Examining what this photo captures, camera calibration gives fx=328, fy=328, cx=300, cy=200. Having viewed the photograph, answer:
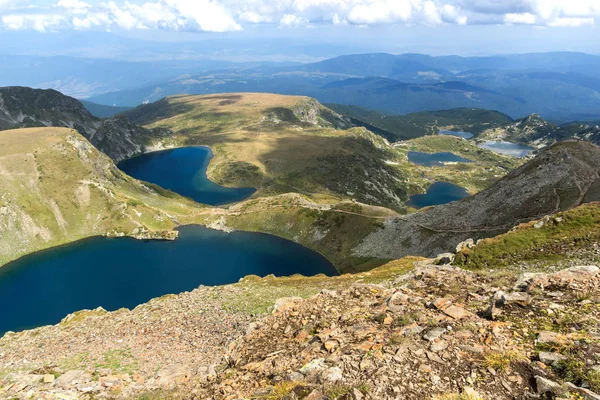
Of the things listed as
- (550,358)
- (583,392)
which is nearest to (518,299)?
(550,358)

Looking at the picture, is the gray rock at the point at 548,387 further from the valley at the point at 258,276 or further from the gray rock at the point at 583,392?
the valley at the point at 258,276

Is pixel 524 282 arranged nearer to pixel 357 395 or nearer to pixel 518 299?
pixel 518 299

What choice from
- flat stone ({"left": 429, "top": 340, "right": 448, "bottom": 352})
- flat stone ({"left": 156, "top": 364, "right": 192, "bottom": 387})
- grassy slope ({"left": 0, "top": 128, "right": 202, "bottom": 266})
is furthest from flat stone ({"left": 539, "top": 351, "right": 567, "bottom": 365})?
grassy slope ({"left": 0, "top": 128, "right": 202, "bottom": 266})

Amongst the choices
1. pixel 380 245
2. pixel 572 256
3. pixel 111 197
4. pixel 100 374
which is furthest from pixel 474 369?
pixel 111 197

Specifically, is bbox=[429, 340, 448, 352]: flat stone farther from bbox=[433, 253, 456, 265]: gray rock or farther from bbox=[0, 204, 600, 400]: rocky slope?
bbox=[433, 253, 456, 265]: gray rock

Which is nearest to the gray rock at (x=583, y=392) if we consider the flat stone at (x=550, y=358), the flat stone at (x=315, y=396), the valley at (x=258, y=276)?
the valley at (x=258, y=276)

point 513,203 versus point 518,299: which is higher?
point 518,299
